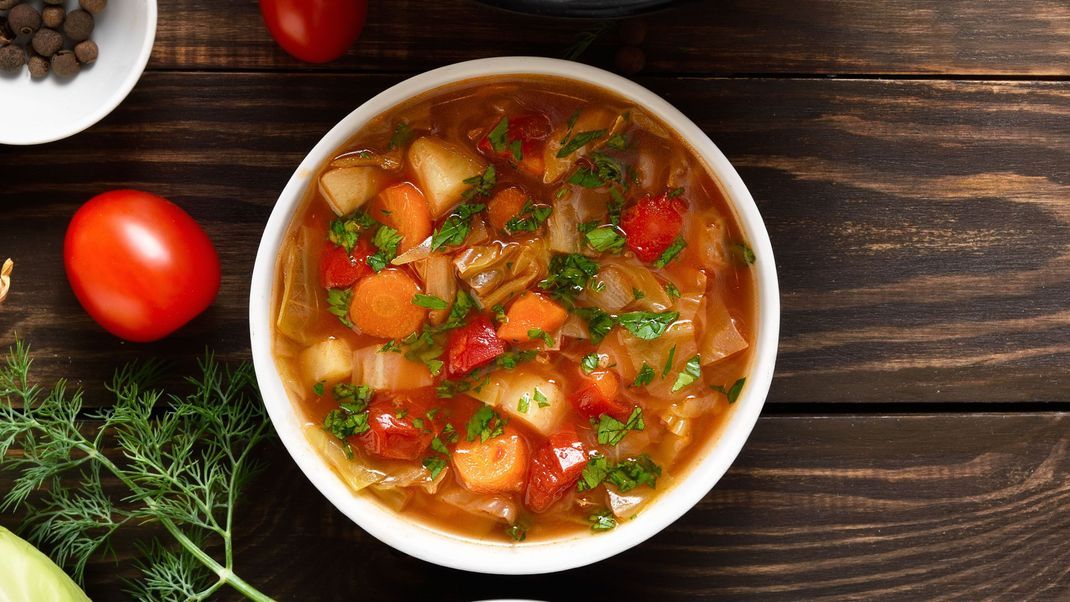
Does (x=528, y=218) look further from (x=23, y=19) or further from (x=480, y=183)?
(x=23, y=19)

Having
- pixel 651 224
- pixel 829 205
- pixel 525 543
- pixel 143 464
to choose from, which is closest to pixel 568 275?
pixel 651 224

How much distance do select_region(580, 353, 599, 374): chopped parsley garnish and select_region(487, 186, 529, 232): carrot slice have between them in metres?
0.36

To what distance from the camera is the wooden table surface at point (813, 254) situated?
2455mm

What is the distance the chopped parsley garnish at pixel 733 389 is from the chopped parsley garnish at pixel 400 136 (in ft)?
3.04

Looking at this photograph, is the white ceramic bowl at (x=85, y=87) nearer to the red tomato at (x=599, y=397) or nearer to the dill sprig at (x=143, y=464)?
the dill sprig at (x=143, y=464)

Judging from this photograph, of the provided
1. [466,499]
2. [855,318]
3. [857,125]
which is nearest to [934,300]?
[855,318]

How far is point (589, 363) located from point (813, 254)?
2.28 ft

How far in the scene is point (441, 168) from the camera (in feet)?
7.29

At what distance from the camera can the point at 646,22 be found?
2.44 meters

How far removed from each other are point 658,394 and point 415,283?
629 millimetres

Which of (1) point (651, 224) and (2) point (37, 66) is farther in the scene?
(2) point (37, 66)

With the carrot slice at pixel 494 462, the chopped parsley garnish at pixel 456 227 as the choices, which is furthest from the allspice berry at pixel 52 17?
the carrot slice at pixel 494 462

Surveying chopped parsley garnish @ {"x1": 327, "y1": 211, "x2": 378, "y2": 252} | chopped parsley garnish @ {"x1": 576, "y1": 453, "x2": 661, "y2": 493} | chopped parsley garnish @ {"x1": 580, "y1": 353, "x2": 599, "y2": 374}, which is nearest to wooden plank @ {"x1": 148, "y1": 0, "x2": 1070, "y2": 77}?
chopped parsley garnish @ {"x1": 327, "y1": 211, "x2": 378, "y2": 252}

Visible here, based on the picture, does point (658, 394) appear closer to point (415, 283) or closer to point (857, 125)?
point (415, 283)
